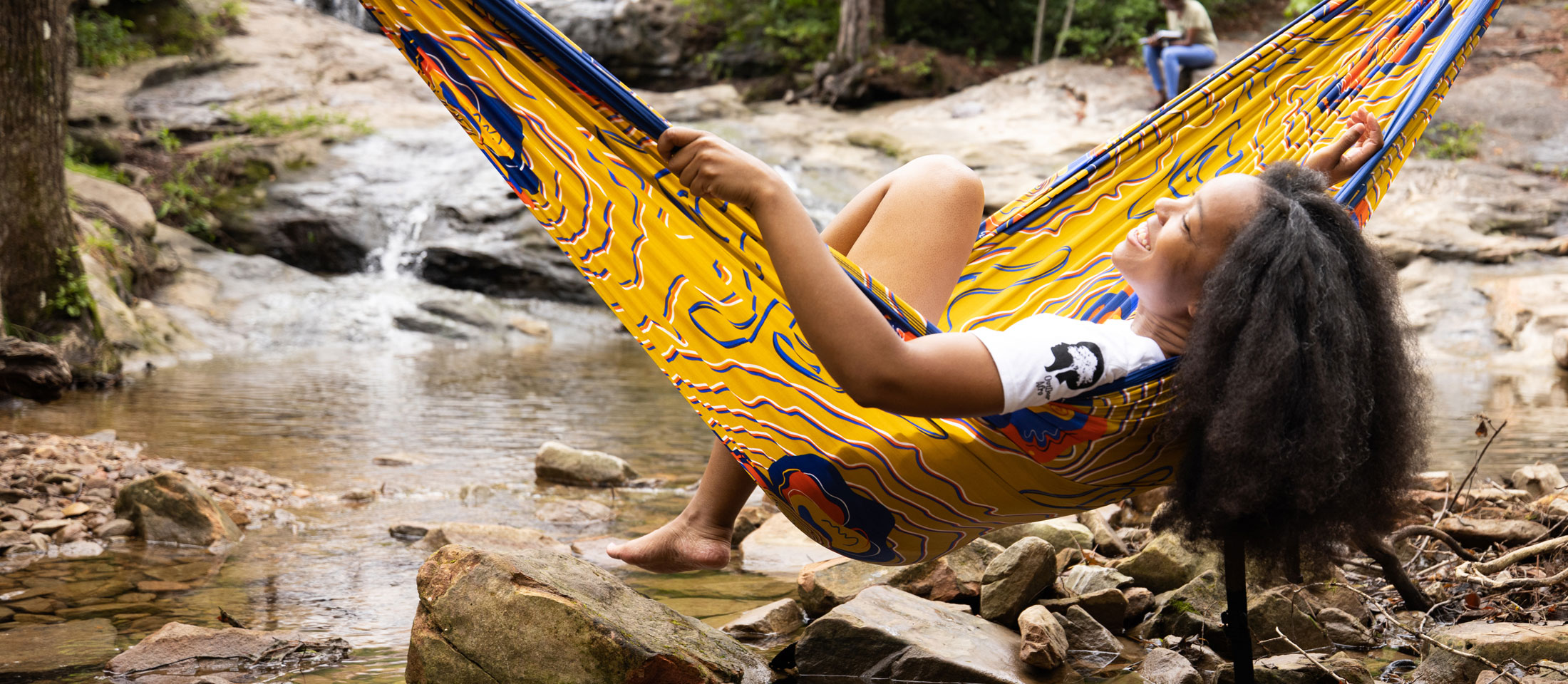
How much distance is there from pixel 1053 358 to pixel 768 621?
1.12 metres

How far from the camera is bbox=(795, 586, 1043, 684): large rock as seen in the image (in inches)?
80.0

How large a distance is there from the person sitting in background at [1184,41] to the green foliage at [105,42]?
37.8 feet

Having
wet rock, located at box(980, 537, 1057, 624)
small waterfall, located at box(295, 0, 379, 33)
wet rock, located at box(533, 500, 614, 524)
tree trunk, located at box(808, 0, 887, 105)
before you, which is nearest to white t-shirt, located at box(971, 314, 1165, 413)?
wet rock, located at box(980, 537, 1057, 624)

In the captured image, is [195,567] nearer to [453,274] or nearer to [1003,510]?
[1003,510]

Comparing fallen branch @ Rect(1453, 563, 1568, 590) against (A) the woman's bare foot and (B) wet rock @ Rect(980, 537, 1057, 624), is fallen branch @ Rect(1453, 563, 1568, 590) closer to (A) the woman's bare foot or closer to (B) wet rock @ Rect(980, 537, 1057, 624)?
(B) wet rock @ Rect(980, 537, 1057, 624)

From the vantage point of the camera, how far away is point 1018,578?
2268 millimetres

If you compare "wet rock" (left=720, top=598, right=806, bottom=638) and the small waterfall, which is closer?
"wet rock" (left=720, top=598, right=806, bottom=638)

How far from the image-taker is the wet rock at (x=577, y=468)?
4.04 meters

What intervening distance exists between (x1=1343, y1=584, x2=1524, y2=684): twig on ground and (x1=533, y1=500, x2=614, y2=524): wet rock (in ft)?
7.08

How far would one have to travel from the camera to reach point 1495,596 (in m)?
2.23

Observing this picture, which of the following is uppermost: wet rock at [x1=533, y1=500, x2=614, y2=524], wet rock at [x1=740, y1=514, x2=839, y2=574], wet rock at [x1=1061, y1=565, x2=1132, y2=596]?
wet rock at [x1=1061, y1=565, x2=1132, y2=596]

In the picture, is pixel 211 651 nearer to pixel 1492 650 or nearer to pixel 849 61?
pixel 1492 650

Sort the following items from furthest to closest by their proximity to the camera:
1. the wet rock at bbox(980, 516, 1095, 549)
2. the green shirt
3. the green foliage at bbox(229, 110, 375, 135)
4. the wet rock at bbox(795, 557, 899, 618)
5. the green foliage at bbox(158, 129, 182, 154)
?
the green foliage at bbox(229, 110, 375, 135) < the green foliage at bbox(158, 129, 182, 154) < the green shirt < the wet rock at bbox(980, 516, 1095, 549) < the wet rock at bbox(795, 557, 899, 618)

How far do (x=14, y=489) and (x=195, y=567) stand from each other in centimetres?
80
